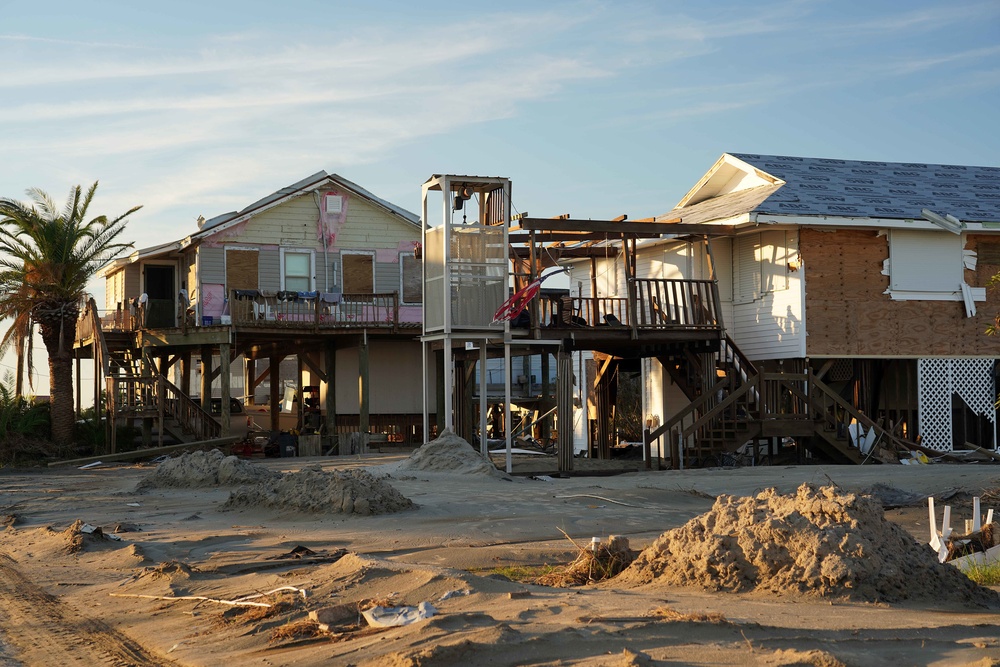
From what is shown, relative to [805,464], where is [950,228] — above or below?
above

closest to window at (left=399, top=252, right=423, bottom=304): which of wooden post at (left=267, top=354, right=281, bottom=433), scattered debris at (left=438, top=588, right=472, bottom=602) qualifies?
wooden post at (left=267, top=354, right=281, bottom=433)

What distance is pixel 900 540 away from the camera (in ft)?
27.3

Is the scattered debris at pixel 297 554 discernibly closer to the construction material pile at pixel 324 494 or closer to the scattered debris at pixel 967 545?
the construction material pile at pixel 324 494

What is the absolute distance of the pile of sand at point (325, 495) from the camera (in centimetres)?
1409

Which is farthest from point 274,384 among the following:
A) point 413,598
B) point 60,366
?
point 413,598

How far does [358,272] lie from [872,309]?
14752 millimetres

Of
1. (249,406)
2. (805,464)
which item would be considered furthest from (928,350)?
(249,406)

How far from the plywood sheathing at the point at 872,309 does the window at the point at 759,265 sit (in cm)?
58

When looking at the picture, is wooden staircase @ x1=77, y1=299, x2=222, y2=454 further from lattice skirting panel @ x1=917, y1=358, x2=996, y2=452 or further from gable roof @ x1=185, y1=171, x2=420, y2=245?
lattice skirting panel @ x1=917, y1=358, x2=996, y2=452

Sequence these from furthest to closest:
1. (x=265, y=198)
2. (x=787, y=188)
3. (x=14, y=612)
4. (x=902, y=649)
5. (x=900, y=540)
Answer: (x=265, y=198) → (x=787, y=188) → (x=14, y=612) → (x=900, y=540) → (x=902, y=649)

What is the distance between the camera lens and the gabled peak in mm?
26311

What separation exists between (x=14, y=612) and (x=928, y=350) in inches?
790

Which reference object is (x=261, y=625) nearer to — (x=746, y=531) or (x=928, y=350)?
(x=746, y=531)

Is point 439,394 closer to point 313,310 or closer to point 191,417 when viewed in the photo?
point 313,310
